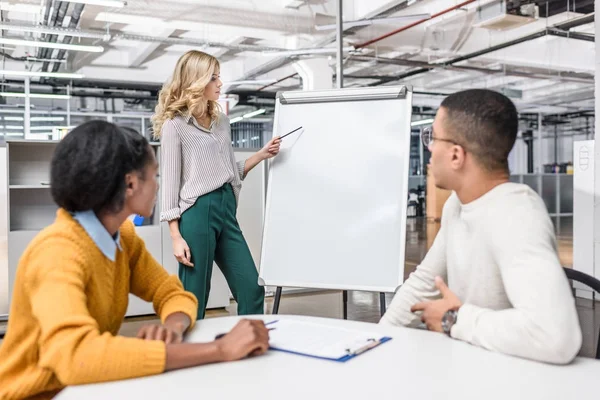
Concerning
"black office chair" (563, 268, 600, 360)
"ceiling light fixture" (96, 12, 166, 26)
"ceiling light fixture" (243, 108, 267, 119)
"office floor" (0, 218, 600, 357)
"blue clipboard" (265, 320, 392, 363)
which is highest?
"ceiling light fixture" (96, 12, 166, 26)

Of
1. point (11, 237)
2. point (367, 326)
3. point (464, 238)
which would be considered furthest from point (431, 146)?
point (11, 237)

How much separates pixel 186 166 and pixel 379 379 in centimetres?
153

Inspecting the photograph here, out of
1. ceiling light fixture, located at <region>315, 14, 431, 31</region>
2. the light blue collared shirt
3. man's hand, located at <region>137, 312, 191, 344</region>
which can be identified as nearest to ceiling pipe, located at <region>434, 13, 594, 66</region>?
ceiling light fixture, located at <region>315, 14, 431, 31</region>

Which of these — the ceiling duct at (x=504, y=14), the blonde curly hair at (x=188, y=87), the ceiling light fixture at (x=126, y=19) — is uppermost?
the ceiling light fixture at (x=126, y=19)

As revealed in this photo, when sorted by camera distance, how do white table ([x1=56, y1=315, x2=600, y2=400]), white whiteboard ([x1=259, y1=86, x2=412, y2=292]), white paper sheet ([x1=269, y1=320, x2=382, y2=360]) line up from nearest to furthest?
white table ([x1=56, y1=315, x2=600, y2=400]) < white paper sheet ([x1=269, y1=320, x2=382, y2=360]) < white whiteboard ([x1=259, y1=86, x2=412, y2=292])

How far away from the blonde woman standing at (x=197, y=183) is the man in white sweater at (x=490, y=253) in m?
1.09

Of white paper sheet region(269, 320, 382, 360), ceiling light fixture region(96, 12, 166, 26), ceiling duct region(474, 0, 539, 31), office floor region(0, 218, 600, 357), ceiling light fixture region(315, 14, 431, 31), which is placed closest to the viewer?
white paper sheet region(269, 320, 382, 360)

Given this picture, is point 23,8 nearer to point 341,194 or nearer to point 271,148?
point 271,148

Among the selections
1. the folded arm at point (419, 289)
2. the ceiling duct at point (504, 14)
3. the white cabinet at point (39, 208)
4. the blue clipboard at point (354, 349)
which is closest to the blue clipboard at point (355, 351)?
the blue clipboard at point (354, 349)

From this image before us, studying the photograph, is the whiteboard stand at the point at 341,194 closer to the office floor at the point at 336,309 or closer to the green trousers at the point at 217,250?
the green trousers at the point at 217,250

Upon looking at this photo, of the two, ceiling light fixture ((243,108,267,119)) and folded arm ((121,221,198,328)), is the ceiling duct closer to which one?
folded arm ((121,221,198,328))

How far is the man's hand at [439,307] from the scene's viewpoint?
4.11ft

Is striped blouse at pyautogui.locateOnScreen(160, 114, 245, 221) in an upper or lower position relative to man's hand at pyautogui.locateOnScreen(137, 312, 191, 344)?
upper

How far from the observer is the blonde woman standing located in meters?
2.31
